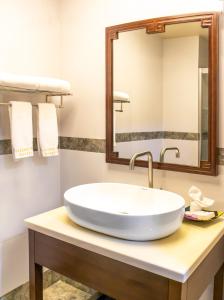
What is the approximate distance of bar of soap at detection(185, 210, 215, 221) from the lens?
137cm

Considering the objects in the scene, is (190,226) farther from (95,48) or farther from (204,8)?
(95,48)

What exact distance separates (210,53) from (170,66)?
228mm

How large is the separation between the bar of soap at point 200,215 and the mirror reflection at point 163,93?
0.89 feet

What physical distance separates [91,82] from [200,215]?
3.49 ft

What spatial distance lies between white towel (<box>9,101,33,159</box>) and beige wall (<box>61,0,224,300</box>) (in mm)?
399

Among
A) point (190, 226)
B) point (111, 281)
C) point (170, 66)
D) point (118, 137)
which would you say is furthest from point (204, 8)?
point (111, 281)

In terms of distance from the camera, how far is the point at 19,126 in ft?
5.43

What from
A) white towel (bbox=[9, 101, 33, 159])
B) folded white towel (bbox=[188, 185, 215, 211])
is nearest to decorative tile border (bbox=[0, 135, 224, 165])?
white towel (bbox=[9, 101, 33, 159])

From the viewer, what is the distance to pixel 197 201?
147cm

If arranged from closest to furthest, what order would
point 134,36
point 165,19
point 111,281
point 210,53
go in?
point 111,281, point 210,53, point 165,19, point 134,36

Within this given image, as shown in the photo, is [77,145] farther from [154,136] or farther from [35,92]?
[154,136]

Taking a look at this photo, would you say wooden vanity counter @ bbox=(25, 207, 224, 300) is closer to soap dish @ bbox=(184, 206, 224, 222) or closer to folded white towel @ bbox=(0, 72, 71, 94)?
soap dish @ bbox=(184, 206, 224, 222)

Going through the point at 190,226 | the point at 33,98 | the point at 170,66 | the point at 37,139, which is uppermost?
the point at 170,66

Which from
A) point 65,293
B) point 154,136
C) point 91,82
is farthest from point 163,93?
point 65,293
